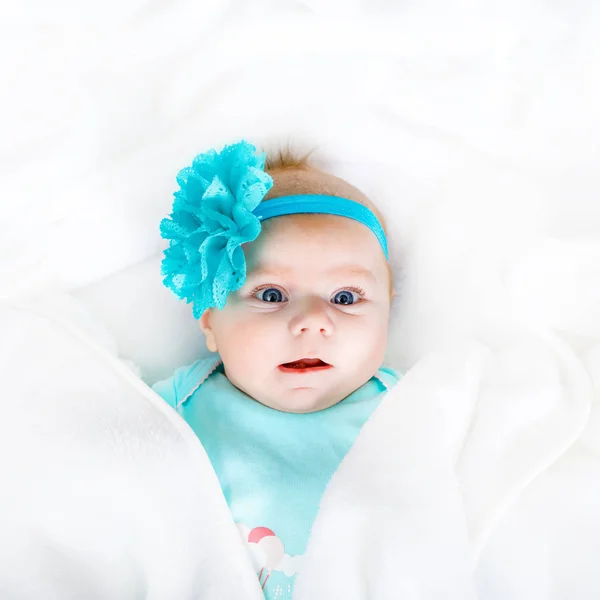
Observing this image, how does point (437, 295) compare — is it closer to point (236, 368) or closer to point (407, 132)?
point (407, 132)

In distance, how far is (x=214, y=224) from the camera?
54.5 inches

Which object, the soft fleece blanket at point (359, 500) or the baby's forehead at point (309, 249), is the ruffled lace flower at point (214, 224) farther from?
the soft fleece blanket at point (359, 500)

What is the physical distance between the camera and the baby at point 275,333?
133 centimetres

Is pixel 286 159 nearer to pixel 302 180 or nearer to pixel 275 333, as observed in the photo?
pixel 302 180

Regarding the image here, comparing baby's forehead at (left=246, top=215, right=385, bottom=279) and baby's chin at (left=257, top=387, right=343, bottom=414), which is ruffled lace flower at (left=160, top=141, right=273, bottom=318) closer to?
A: baby's forehead at (left=246, top=215, right=385, bottom=279)

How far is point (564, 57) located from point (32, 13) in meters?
1.07

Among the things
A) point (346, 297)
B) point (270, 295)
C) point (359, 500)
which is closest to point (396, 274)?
point (346, 297)

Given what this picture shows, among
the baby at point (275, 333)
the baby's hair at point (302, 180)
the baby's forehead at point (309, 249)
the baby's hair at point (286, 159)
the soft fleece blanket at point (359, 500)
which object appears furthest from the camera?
the baby's hair at point (286, 159)

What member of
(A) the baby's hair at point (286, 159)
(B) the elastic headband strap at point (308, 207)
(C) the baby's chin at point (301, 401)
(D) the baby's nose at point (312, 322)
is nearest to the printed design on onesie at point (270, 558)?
(C) the baby's chin at point (301, 401)

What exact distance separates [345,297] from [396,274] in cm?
32

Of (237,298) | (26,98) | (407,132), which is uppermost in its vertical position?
(26,98)

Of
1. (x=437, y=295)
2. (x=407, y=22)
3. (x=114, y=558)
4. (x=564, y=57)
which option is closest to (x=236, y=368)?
(x=114, y=558)

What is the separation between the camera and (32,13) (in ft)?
5.00

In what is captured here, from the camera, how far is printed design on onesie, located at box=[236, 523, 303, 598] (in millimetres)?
1254
